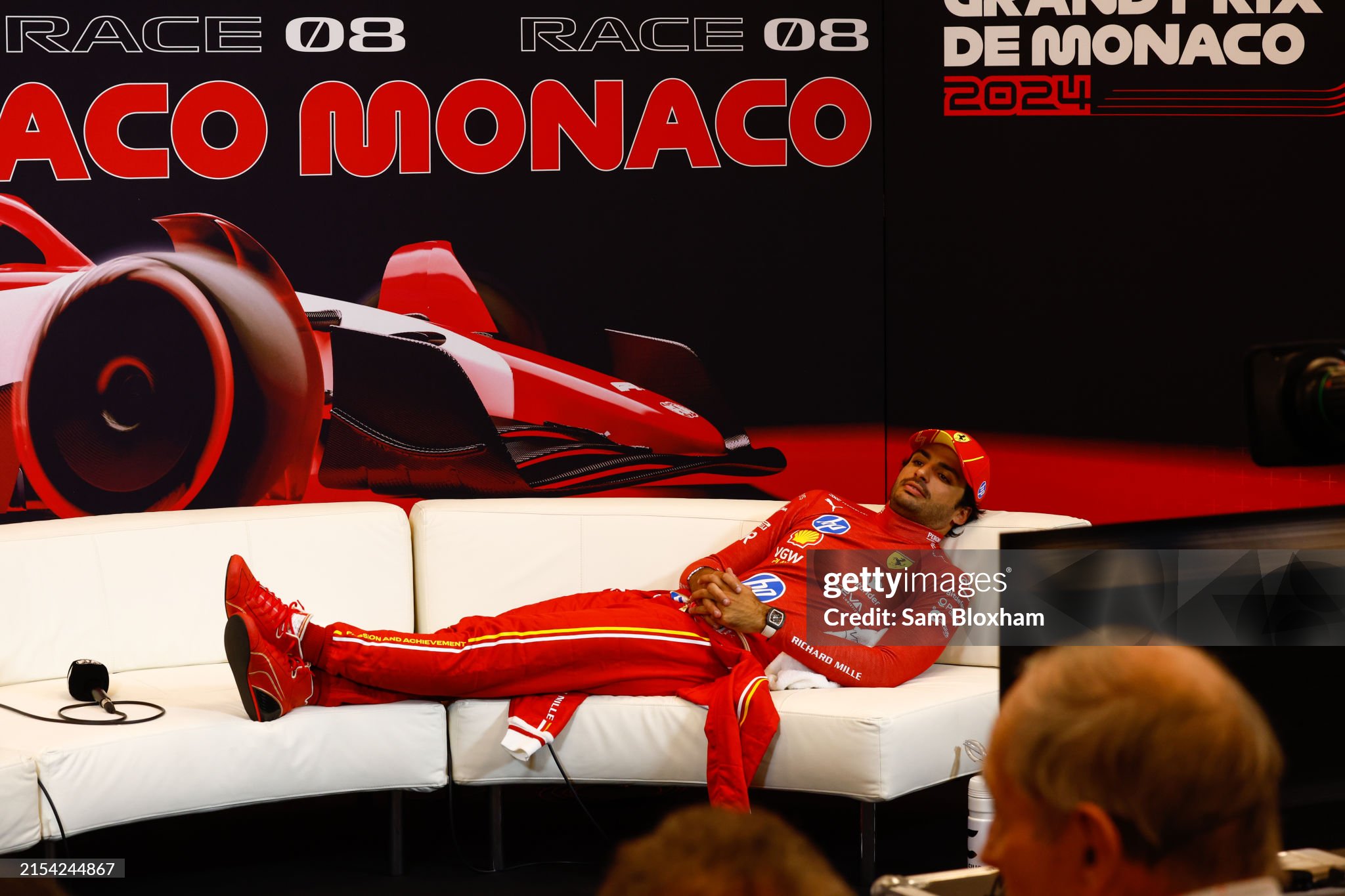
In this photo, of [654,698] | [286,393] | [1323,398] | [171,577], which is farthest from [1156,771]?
[286,393]

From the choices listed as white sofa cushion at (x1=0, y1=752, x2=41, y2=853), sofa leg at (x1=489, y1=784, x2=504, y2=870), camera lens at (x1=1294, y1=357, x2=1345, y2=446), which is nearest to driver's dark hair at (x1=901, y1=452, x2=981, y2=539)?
sofa leg at (x1=489, y1=784, x2=504, y2=870)

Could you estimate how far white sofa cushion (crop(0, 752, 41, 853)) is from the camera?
2.68 m

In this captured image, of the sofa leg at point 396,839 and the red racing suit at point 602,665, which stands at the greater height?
the red racing suit at point 602,665

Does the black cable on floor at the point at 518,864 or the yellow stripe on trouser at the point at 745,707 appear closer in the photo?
the yellow stripe on trouser at the point at 745,707

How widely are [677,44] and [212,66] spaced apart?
1.48 meters

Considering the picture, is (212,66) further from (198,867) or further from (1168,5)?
(1168,5)

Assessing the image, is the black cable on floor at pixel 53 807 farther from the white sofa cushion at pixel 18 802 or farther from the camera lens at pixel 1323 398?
the camera lens at pixel 1323 398

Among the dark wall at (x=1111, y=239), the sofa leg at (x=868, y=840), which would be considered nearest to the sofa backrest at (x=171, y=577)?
the sofa leg at (x=868, y=840)

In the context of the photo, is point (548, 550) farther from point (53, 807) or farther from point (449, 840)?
point (53, 807)

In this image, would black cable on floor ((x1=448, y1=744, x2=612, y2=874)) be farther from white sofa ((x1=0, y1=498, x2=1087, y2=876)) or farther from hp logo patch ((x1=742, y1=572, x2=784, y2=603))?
hp logo patch ((x1=742, y1=572, x2=784, y2=603))

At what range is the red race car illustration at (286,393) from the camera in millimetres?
4398

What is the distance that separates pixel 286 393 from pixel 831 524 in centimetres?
192

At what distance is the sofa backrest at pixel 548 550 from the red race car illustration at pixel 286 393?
89cm

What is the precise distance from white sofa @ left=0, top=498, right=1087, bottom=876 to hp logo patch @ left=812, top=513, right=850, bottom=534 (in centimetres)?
17
